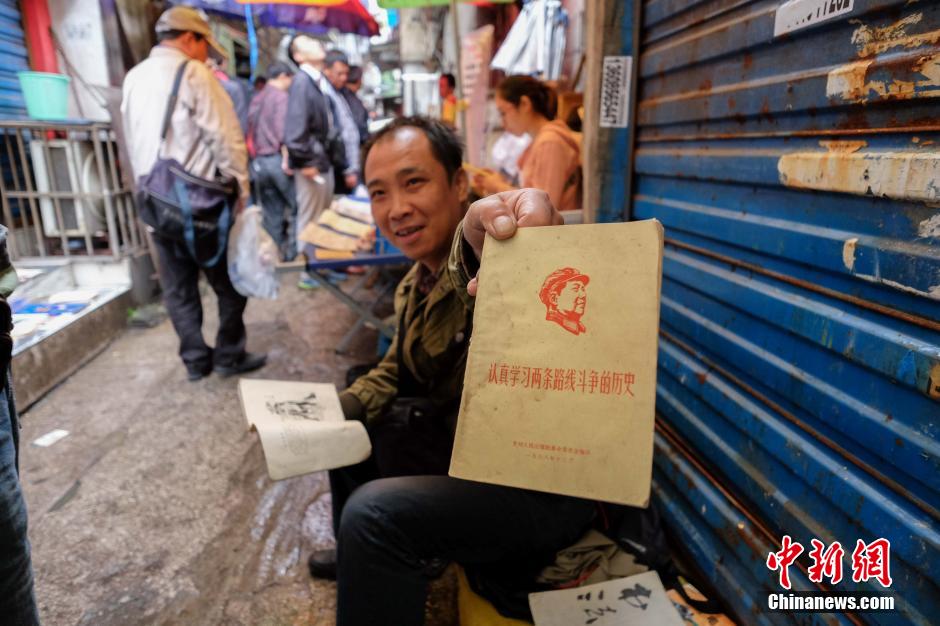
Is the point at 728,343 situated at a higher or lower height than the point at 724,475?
higher

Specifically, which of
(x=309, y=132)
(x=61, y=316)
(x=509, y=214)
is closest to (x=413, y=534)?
(x=509, y=214)

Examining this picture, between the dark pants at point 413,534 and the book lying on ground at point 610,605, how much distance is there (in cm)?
23

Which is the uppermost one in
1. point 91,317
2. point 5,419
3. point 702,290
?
point 702,290

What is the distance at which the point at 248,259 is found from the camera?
4242mm

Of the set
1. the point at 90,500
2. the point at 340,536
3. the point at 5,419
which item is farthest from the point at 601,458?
the point at 90,500

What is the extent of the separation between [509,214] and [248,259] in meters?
3.47

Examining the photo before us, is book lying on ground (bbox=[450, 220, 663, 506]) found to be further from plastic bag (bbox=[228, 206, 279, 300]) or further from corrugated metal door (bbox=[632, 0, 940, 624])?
plastic bag (bbox=[228, 206, 279, 300])

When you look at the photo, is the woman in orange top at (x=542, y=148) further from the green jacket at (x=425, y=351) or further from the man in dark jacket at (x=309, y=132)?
the man in dark jacket at (x=309, y=132)

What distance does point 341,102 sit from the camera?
21.4ft

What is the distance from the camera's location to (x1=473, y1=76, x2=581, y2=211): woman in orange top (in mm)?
3631

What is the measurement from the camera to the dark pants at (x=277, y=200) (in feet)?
21.2

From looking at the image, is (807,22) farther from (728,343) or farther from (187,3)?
(187,3)

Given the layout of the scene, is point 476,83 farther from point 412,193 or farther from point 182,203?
point 412,193

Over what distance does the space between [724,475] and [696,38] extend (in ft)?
Result: 4.83
